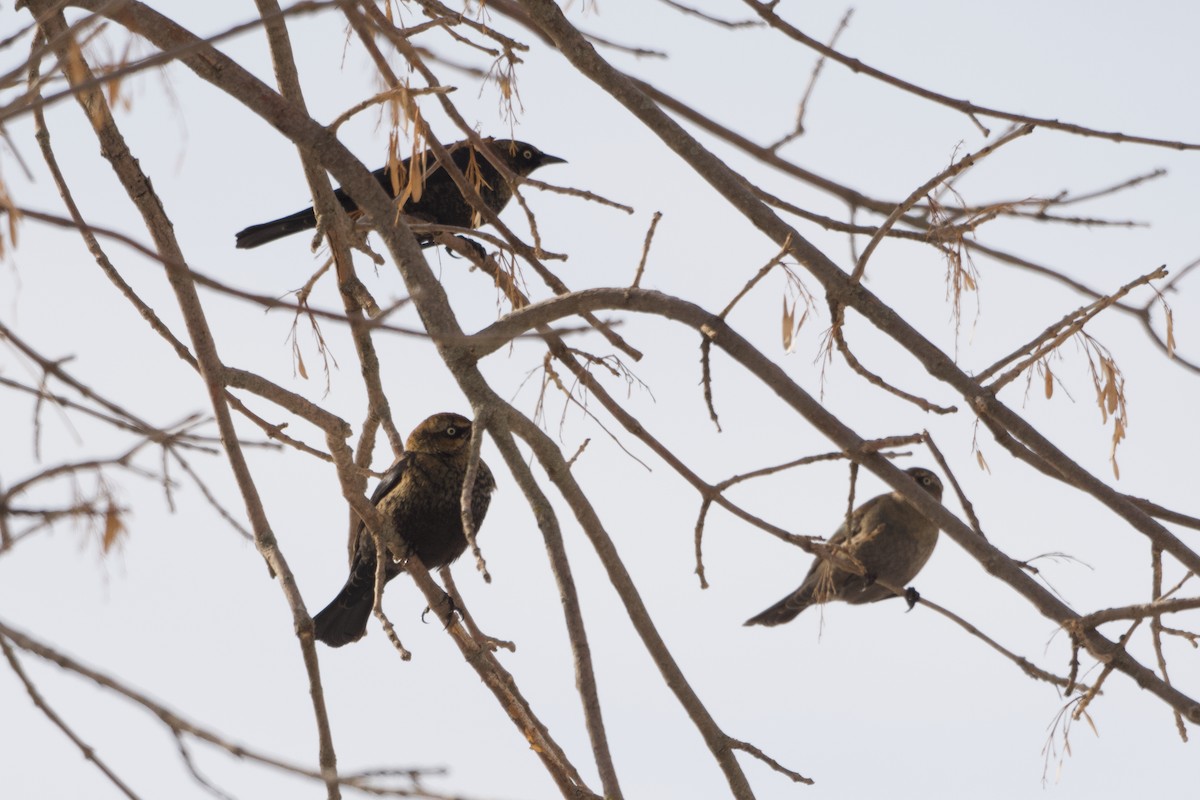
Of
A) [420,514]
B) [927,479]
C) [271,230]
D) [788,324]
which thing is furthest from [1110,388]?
[927,479]

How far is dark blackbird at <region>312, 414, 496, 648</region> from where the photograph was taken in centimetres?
527

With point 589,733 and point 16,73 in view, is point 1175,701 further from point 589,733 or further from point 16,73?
point 16,73

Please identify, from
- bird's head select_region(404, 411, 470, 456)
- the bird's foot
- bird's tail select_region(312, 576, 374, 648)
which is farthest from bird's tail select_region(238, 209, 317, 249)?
the bird's foot

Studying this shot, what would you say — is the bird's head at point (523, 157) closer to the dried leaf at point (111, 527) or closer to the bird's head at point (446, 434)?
the bird's head at point (446, 434)

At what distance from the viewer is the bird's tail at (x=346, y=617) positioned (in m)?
5.33

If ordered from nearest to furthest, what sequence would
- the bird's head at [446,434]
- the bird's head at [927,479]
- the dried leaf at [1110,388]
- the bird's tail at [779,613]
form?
the dried leaf at [1110,388]
the bird's head at [446,434]
the bird's tail at [779,613]
the bird's head at [927,479]

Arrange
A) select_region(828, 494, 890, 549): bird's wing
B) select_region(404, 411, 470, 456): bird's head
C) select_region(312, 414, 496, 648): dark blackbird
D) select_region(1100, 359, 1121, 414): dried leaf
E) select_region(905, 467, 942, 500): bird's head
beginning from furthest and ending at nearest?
1. select_region(905, 467, 942, 500): bird's head
2. select_region(828, 494, 890, 549): bird's wing
3. select_region(404, 411, 470, 456): bird's head
4. select_region(312, 414, 496, 648): dark blackbird
5. select_region(1100, 359, 1121, 414): dried leaf

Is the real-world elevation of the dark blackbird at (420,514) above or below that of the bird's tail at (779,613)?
below

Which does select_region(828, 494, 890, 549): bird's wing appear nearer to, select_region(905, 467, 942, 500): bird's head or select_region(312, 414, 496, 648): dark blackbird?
select_region(905, 467, 942, 500): bird's head

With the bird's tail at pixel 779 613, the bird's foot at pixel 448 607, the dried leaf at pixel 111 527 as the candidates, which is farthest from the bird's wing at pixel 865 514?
the dried leaf at pixel 111 527

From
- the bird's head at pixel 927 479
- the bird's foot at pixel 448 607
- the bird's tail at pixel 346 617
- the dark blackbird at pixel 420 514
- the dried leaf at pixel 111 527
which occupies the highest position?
the bird's head at pixel 927 479

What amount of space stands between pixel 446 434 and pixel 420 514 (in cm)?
36

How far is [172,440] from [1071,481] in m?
1.87

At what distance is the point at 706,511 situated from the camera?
288cm
